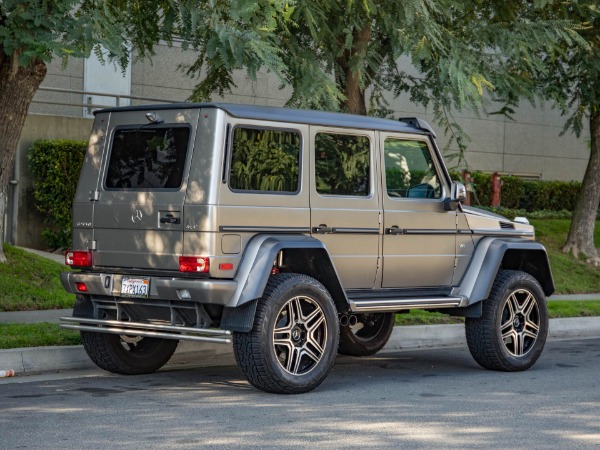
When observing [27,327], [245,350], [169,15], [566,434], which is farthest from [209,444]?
[169,15]

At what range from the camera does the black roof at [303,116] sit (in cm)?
870

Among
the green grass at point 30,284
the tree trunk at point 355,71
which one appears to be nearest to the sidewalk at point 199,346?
the green grass at point 30,284

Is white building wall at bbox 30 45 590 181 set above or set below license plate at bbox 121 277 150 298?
above

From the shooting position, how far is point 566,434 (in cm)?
719

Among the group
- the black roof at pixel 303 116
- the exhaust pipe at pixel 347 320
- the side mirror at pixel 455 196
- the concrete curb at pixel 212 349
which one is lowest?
the concrete curb at pixel 212 349

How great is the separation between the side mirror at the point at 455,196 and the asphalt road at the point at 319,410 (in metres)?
1.52

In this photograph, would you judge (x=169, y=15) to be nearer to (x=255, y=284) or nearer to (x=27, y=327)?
(x=27, y=327)

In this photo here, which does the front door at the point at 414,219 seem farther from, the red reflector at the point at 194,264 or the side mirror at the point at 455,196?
the red reflector at the point at 194,264

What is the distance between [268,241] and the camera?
8602 millimetres

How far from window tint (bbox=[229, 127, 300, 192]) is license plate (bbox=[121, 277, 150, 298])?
102 centimetres

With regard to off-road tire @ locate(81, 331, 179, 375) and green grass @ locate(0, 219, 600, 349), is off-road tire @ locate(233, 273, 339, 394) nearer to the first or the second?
off-road tire @ locate(81, 331, 179, 375)

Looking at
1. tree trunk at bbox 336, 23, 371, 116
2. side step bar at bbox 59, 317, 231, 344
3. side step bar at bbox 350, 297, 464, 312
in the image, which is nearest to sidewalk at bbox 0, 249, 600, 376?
side step bar at bbox 59, 317, 231, 344

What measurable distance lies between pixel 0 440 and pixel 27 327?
4447 mm

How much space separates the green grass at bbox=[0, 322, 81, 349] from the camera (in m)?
10.0
